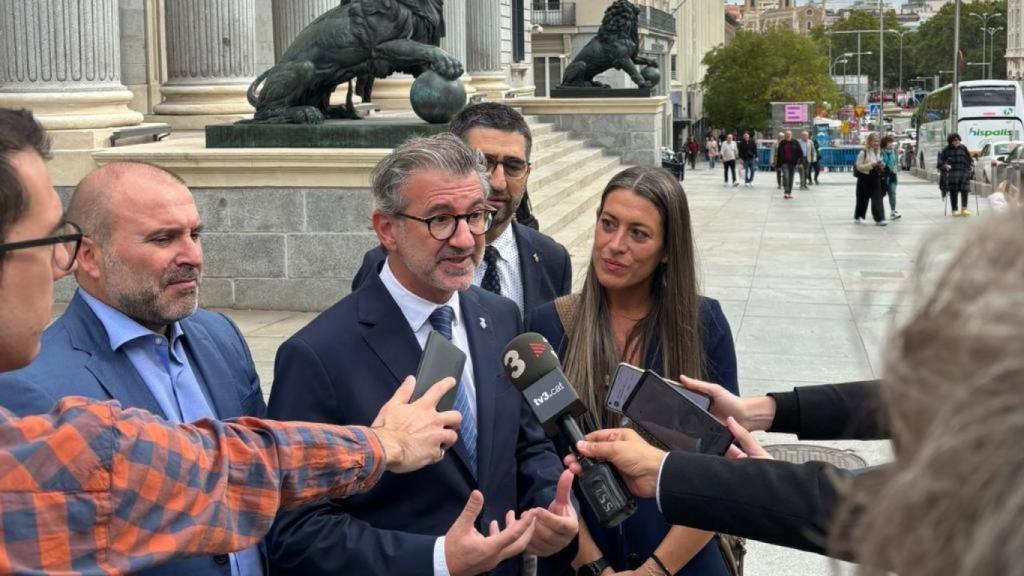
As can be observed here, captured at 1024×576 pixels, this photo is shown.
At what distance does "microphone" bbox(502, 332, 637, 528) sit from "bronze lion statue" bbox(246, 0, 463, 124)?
29.2 feet

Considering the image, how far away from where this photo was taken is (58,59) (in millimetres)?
13180

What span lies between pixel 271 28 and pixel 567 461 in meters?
18.2

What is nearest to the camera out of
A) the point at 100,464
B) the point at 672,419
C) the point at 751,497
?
the point at 100,464

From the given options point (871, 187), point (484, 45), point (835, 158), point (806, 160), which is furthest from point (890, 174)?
point (835, 158)

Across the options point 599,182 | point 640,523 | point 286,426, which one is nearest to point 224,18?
point 599,182

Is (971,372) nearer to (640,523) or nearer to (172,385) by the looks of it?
(172,385)

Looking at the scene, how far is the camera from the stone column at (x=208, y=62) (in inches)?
664

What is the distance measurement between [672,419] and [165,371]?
1.28 meters

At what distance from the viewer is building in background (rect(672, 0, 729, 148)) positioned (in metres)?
87.2

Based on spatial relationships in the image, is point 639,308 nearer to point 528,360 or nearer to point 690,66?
point 528,360

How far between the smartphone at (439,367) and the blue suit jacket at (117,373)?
64cm

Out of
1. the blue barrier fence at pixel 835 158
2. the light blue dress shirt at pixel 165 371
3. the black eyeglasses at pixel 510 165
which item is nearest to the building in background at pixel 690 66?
the blue barrier fence at pixel 835 158

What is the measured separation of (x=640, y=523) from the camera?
3801 mm

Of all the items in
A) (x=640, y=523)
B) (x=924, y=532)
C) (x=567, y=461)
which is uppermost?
(x=924, y=532)
